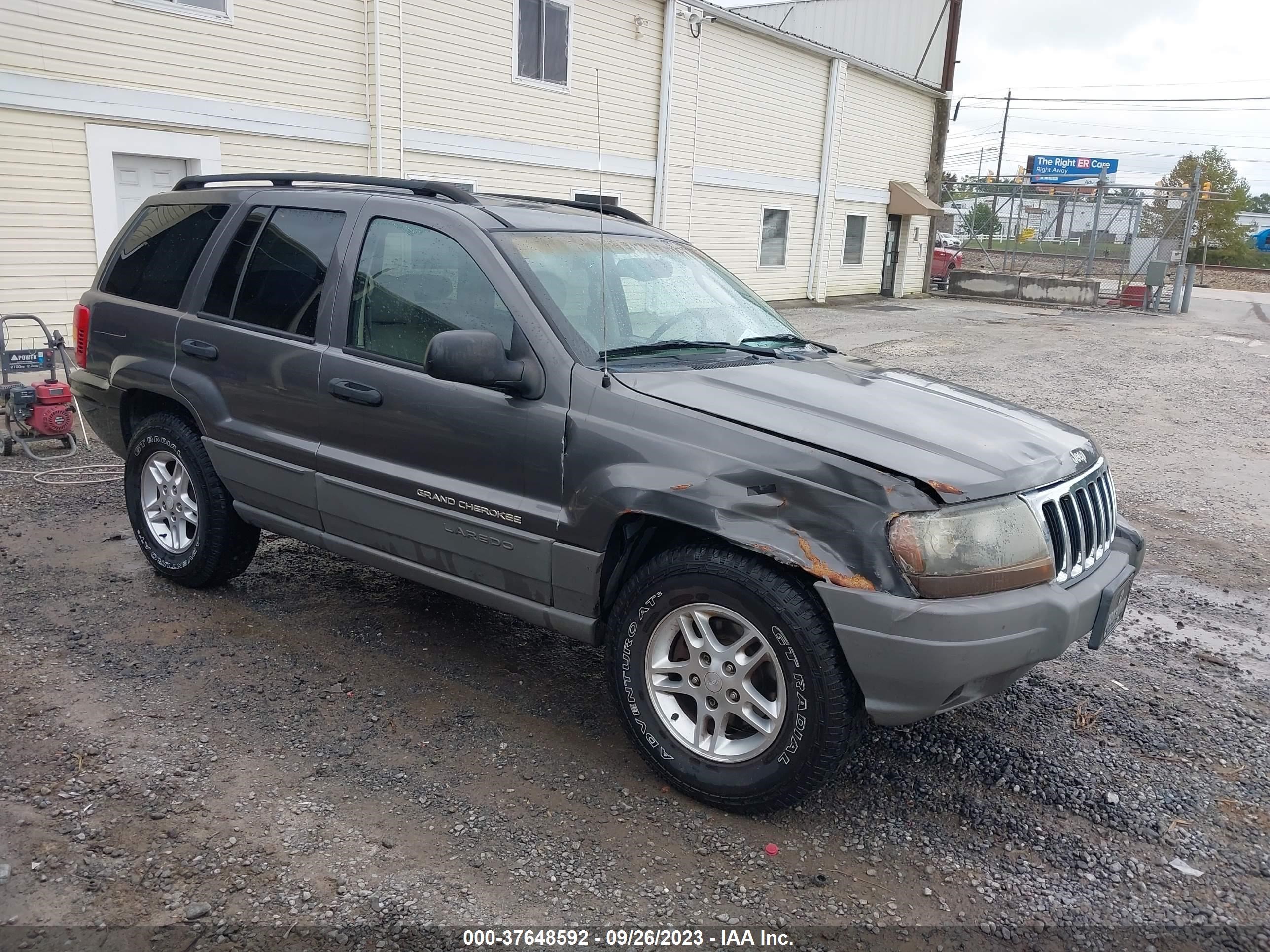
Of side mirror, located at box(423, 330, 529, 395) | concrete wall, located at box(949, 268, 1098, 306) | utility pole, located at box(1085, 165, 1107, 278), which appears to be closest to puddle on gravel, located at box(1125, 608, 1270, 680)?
side mirror, located at box(423, 330, 529, 395)

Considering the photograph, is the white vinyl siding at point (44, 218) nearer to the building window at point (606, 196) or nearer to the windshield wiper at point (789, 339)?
the building window at point (606, 196)

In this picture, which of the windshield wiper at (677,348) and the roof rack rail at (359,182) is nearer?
the windshield wiper at (677,348)

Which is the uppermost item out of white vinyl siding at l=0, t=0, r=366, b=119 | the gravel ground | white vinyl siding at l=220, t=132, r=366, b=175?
white vinyl siding at l=0, t=0, r=366, b=119

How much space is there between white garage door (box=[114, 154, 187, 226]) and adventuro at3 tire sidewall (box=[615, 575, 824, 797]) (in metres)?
9.93

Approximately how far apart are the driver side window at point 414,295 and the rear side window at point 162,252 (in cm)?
116

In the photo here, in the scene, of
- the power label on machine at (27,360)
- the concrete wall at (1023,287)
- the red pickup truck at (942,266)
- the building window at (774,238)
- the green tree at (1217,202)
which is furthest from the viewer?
the green tree at (1217,202)

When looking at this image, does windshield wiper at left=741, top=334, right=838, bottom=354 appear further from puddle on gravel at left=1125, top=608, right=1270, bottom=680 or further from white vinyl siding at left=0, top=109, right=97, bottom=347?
white vinyl siding at left=0, top=109, right=97, bottom=347

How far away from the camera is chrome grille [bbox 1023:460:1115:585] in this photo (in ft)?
10.4

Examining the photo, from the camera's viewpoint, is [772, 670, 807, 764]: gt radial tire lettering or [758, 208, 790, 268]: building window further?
[758, 208, 790, 268]: building window

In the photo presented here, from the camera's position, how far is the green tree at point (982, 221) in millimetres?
29578

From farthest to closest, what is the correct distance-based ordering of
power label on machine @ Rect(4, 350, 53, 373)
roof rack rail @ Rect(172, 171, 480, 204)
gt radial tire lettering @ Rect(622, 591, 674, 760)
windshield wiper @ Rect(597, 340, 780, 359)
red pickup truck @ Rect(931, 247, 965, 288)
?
red pickup truck @ Rect(931, 247, 965, 288) < power label on machine @ Rect(4, 350, 53, 373) < roof rack rail @ Rect(172, 171, 480, 204) < windshield wiper @ Rect(597, 340, 780, 359) < gt radial tire lettering @ Rect(622, 591, 674, 760)

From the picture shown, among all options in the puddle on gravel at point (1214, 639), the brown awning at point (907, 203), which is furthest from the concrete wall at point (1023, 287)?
the puddle on gravel at point (1214, 639)

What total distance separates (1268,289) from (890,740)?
48211 millimetres

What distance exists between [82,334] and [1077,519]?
4851mm
